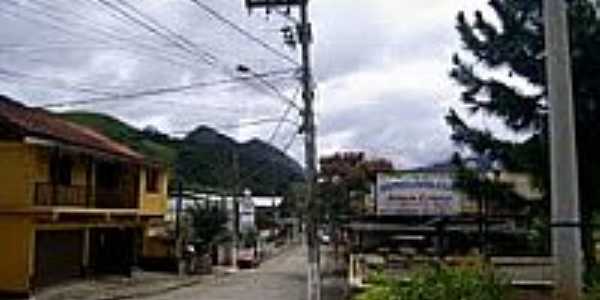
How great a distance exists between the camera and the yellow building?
3338 cm

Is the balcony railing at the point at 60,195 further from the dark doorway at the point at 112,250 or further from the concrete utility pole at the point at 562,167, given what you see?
the concrete utility pole at the point at 562,167

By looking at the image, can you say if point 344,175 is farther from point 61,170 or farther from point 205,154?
point 61,170

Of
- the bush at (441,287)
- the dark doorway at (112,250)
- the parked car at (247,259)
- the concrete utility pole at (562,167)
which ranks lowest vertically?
the parked car at (247,259)

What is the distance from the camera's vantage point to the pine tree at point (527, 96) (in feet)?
55.0

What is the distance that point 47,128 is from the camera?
36312 mm

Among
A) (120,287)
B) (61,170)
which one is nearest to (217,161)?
(120,287)

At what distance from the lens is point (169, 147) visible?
8750 cm

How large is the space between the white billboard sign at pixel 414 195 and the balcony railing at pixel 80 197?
36.3 ft

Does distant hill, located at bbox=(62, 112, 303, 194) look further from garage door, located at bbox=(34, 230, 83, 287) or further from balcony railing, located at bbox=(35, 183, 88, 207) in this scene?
balcony railing, located at bbox=(35, 183, 88, 207)

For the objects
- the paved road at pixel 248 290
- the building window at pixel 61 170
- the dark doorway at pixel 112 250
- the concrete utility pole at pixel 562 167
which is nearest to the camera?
the concrete utility pole at pixel 562 167

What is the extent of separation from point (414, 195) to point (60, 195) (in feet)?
45.8

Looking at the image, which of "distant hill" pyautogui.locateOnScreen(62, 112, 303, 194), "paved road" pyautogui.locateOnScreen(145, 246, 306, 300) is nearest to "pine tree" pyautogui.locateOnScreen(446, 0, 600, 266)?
"paved road" pyautogui.locateOnScreen(145, 246, 306, 300)

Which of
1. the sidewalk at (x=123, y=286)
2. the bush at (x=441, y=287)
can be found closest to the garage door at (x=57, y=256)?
the sidewalk at (x=123, y=286)

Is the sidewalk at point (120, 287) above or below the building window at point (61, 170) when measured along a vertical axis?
below
